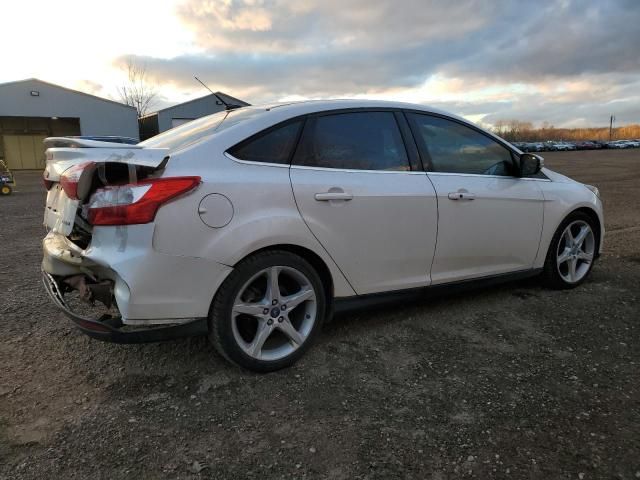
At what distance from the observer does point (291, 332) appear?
3076 mm

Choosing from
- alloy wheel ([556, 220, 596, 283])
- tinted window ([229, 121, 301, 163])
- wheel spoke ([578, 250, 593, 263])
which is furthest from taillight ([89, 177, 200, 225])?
wheel spoke ([578, 250, 593, 263])

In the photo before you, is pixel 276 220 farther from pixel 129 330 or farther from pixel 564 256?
pixel 564 256

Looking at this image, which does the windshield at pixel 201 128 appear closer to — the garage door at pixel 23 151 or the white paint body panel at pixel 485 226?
the white paint body panel at pixel 485 226

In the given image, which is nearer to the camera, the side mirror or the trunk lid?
the trunk lid

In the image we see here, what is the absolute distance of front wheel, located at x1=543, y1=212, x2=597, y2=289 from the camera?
174 inches

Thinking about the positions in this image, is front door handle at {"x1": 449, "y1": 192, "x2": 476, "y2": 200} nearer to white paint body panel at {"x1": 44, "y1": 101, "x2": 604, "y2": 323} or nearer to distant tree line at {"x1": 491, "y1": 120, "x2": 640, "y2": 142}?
white paint body panel at {"x1": 44, "y1": 101, "x2": 604, "y2": 323}

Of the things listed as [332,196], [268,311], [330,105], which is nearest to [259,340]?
[268,311]

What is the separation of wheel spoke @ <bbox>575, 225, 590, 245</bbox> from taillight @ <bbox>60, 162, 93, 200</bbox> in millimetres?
4001

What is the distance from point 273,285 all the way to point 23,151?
131 ft

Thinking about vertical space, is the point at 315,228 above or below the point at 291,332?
above

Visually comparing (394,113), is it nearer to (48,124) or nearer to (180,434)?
(180,434)

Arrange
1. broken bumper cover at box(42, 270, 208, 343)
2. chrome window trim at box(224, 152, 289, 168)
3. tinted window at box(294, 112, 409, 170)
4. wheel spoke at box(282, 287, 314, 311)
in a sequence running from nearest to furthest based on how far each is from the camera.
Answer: broken bumper cover at box(42, 270, 208, 343) → chrome window trim at box(224, 152, 289, 168) → wheel spoke at box(282, 287, 314, 311) → tinted window at box(294, 112, 409, 170)

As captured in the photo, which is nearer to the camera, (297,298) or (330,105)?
(297,298)

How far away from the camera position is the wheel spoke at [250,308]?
288 cm
